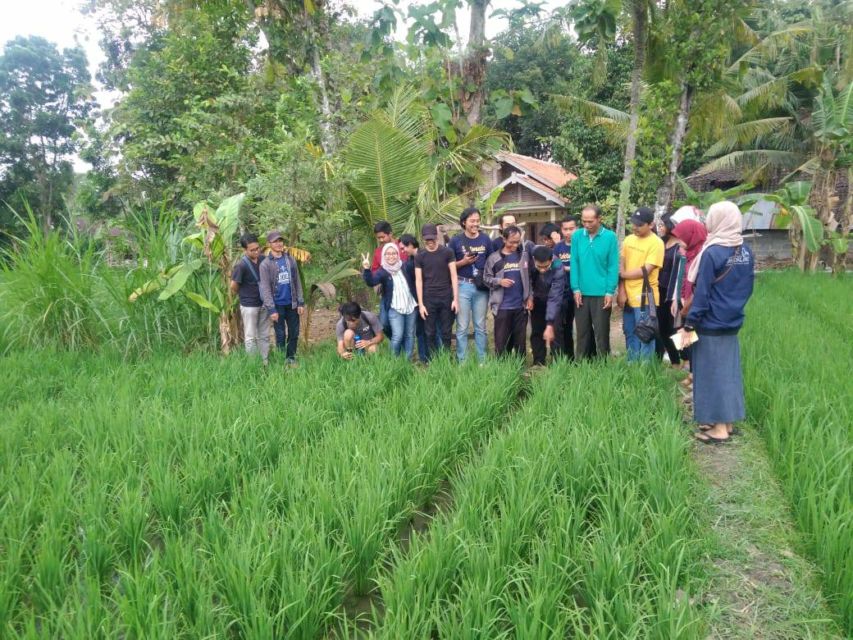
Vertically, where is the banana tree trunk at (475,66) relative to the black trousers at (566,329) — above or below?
above

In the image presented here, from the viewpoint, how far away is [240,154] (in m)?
7.51

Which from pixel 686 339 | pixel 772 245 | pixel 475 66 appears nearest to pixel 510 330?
pixel 686 339

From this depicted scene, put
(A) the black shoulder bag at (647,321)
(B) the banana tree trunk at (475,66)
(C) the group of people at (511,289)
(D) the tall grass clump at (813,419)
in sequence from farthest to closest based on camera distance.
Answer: (B) the banana tree trunk at (475,66)
(C) the group of people at (511,289)
(A) the black shoulder bag at (647,321)
(D) the tall grass clump at (813,419)

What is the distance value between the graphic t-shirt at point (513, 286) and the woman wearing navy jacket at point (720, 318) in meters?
1.79

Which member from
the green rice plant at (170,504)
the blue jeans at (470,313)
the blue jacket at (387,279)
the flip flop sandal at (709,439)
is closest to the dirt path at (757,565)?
the flip flop sandal at (709,439)

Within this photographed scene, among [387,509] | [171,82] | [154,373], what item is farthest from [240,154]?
[387,509]

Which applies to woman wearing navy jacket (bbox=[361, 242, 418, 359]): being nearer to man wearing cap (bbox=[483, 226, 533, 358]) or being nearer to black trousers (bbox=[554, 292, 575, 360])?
man wearing cap (bbox=[483, 226, 533, 358])

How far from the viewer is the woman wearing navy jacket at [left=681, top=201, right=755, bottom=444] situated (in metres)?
3.49

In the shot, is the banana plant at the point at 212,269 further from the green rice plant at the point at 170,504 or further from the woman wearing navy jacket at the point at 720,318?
the woman wearing navy jacket at the point at 720,318

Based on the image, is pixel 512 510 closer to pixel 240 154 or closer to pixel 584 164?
pixel 240 154

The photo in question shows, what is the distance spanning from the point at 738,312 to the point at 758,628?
207cm

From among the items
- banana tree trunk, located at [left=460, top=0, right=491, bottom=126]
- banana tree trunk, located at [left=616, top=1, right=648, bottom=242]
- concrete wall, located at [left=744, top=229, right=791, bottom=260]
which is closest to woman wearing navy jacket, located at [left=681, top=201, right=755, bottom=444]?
banana tree trunk, located at [left=616, top=1, right=648, bottom=242]

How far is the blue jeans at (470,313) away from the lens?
557 centimetres

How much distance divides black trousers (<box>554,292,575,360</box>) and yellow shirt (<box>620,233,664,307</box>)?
66cm
